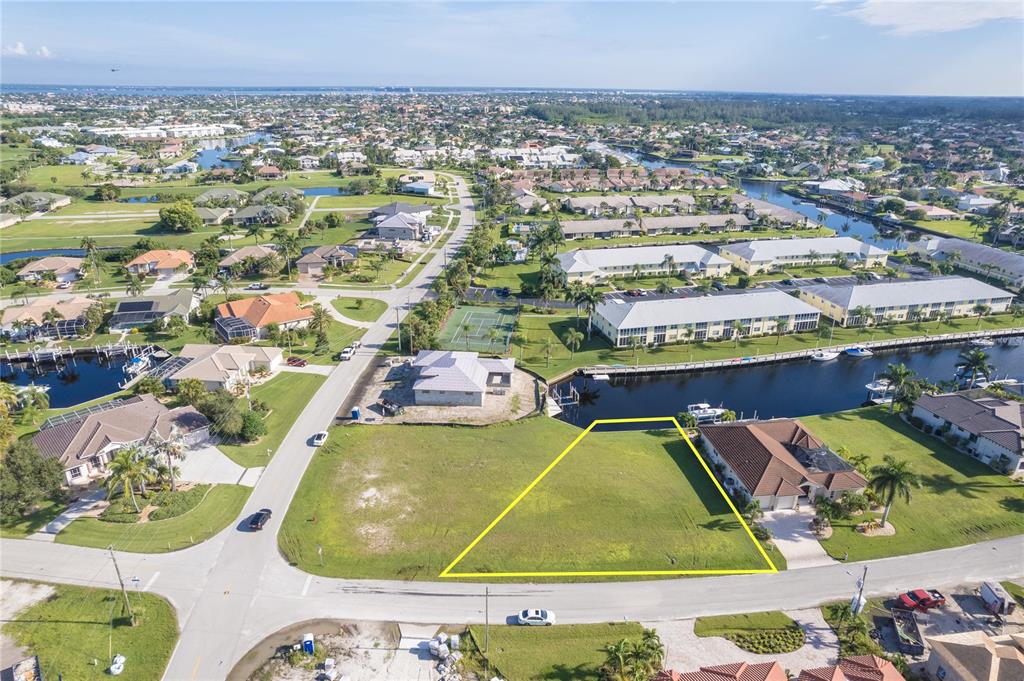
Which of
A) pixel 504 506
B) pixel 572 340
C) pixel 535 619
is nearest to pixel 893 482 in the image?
pixel 535 619

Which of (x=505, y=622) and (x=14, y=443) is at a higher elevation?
(x=14, y=443)

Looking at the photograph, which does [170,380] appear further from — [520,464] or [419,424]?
[520,464]

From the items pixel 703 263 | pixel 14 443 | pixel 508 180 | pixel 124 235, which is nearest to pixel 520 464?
pixel 14 443

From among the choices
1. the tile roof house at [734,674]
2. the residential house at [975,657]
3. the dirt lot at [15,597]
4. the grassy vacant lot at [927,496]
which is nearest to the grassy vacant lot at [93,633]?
the dirt lot at [15,597]

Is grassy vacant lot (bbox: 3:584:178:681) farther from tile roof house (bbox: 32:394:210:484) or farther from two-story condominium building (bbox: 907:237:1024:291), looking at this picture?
two-story condominium building (bbox: 907:237:1024:291)

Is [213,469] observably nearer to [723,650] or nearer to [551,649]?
[551,649]

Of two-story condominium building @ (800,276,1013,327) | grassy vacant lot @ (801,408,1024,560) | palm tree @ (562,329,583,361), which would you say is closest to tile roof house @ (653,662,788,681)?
grassy vacant lot @ (801,408,1024,560)
